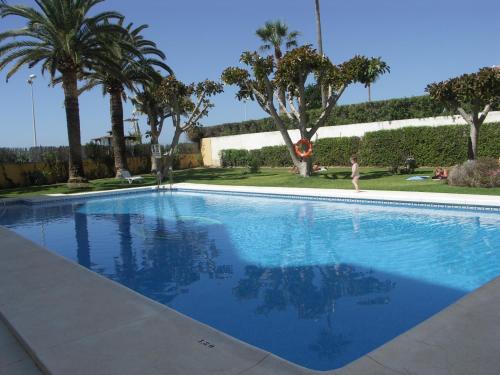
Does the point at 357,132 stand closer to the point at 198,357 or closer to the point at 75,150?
the point at 75,150

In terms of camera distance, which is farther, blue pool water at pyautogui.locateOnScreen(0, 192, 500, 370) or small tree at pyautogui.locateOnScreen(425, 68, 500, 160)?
small tree at pyautogui.locateOnScreen(425, 68, 500, 160)

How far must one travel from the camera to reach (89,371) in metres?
3.27

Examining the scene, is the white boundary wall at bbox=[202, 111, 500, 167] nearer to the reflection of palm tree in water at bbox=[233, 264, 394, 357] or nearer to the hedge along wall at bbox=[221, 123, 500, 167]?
the hedge along wall at bbox=[221, 123, 500, 167]

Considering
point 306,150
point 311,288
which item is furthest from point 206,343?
point 306,150

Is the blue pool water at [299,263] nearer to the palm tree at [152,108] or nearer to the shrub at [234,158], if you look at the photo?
the palm tree at [152,108]

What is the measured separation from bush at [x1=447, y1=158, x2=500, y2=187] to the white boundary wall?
288 inches

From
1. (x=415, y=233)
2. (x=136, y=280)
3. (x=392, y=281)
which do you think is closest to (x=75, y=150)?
(x=136, y=280)

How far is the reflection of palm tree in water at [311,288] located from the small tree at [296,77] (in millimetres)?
12719

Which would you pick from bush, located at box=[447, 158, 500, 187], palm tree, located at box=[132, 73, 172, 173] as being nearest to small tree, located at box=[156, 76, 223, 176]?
palm tree, located at box=[132, 73, 172, 173]

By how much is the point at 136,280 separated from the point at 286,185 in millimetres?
11788

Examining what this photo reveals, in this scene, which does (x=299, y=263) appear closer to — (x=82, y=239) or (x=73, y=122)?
(x=82, y=239)

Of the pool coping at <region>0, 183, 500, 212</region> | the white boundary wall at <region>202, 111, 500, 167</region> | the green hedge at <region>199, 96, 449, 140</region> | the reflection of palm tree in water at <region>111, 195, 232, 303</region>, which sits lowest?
the reflection of palm tree in water at <region>111, 195, 232, 303</region>

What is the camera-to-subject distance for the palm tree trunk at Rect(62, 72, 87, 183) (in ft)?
66.6

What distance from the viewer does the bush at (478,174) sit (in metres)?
13.0
